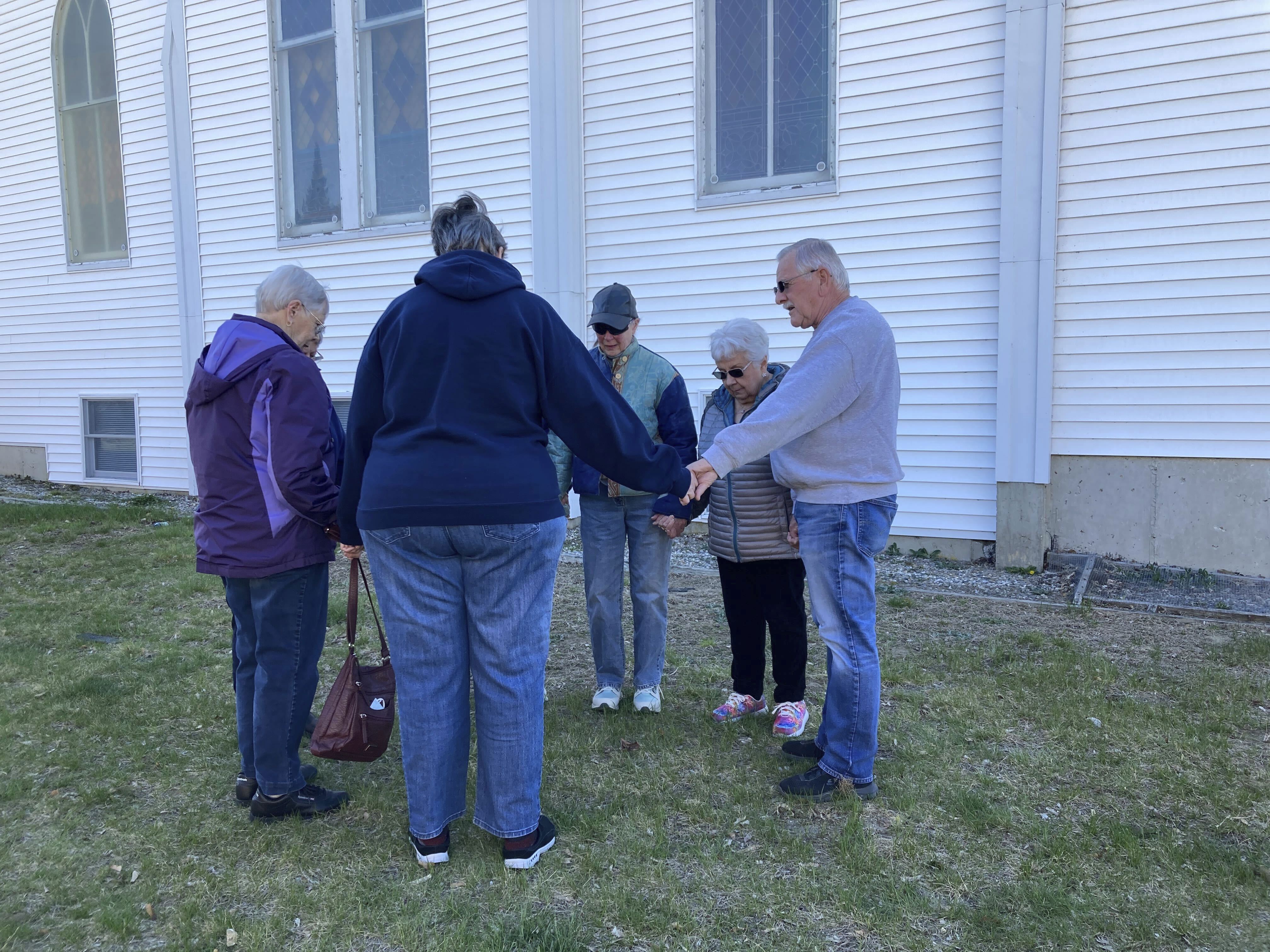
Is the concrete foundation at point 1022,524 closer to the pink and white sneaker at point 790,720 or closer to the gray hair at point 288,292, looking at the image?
the pink and white sneaker at point 790,720

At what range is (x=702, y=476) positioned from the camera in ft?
11.1

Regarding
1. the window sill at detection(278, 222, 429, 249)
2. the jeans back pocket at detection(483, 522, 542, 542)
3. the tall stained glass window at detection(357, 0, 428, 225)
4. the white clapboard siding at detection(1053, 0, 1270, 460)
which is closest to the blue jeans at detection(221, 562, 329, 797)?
the jeans back pocket at detection(483, 522, 542, 542)

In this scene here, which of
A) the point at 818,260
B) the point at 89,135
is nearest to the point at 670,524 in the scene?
the point at 818,260

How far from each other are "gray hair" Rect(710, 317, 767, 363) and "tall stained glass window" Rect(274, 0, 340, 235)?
765cm

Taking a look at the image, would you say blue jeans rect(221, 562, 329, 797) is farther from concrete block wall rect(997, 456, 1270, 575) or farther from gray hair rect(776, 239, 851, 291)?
concrete block wall rect(997, 456, 1270, 575)

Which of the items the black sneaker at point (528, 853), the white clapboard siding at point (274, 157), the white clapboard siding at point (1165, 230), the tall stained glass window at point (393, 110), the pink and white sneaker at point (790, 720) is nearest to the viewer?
the black sneaker at point (528, 853)

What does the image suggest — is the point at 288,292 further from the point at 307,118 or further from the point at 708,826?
the point at 307,118

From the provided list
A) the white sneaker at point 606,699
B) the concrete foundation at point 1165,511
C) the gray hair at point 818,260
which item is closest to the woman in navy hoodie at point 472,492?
the gray hair at point 818,260

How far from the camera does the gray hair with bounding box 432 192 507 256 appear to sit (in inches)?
113

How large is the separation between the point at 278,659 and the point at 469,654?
0.76 m

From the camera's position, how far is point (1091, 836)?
3166 millimetres

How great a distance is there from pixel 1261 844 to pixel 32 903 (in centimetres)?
390

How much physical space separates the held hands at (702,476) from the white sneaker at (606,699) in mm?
1428

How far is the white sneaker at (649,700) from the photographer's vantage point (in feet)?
14.3
